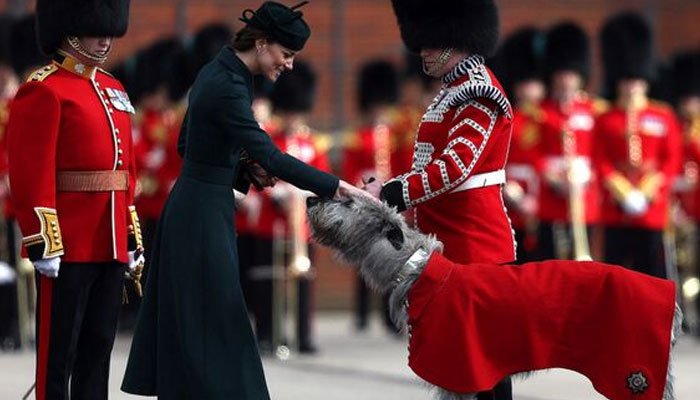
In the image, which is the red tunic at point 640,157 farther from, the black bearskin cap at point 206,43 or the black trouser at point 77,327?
the black trouser at point 77,327

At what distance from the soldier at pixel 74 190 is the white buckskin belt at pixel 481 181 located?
117 cm

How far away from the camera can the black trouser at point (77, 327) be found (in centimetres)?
605

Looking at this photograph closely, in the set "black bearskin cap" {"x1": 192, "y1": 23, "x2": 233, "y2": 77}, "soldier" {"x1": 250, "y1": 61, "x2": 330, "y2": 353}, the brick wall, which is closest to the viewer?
"soldier" {"x1": 250, "y1": 61, "x2": 330, "y2": 353}

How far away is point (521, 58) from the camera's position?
1168 centimetres

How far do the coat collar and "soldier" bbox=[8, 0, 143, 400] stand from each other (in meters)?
0.49

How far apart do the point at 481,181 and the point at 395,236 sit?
0.47m

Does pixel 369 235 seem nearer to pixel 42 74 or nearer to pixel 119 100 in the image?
pixel 119 100

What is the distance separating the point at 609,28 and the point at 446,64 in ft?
20.5

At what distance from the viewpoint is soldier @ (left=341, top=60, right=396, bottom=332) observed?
1237 cm

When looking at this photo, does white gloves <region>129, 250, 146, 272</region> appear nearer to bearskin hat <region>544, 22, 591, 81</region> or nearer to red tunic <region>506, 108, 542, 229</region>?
red tunic <region>506, 108, 542, 229</region>

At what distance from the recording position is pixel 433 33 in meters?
6.32

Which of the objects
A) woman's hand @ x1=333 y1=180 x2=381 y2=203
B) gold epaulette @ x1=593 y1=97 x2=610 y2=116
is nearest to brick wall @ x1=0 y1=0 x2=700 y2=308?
gold epaulette @ x1=593 y1=97 x2=610 y2=116

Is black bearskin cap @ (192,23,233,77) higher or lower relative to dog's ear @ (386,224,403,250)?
higher

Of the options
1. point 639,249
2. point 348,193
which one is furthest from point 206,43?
point 348,193
